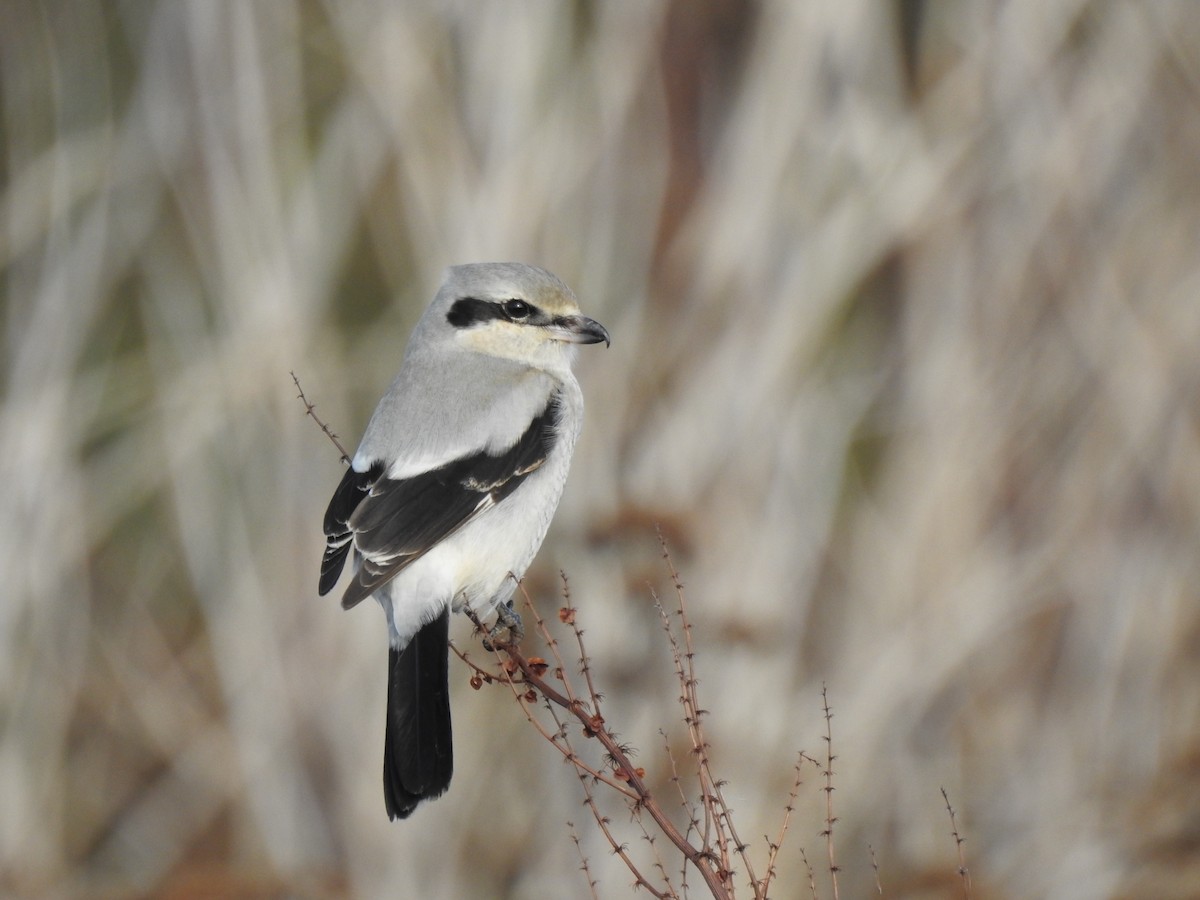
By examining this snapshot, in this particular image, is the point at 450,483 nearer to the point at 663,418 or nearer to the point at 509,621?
the point at 509,621

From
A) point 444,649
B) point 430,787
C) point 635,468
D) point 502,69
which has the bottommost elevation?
point 430,787

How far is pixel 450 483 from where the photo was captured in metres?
2.08

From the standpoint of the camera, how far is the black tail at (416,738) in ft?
6.42

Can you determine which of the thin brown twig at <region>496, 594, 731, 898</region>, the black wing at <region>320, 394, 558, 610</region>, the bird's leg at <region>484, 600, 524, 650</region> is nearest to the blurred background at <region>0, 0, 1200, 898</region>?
the bird's leg at <region>484, 600, 524, 650</region>

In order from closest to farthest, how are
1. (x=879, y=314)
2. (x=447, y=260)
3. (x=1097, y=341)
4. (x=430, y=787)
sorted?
1. (x=430, y=787)
2. (x=447, y=260)
3. (x=1097, y=341)
4. (x=879, y=314)

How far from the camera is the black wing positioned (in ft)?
6.49

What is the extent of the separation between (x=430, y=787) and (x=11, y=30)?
3.21 m

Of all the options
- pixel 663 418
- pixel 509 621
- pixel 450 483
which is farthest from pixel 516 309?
pixel 663 418

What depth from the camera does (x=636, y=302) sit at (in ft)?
12.5

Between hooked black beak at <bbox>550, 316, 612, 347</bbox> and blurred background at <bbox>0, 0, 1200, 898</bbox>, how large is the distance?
1331 millimetres

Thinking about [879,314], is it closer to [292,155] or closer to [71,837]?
[292,155]

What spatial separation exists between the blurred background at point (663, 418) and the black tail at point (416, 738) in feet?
5.11

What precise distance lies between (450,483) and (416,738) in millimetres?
377

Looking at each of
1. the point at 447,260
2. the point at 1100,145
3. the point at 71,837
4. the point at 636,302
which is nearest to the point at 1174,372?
the point at 1100,145
